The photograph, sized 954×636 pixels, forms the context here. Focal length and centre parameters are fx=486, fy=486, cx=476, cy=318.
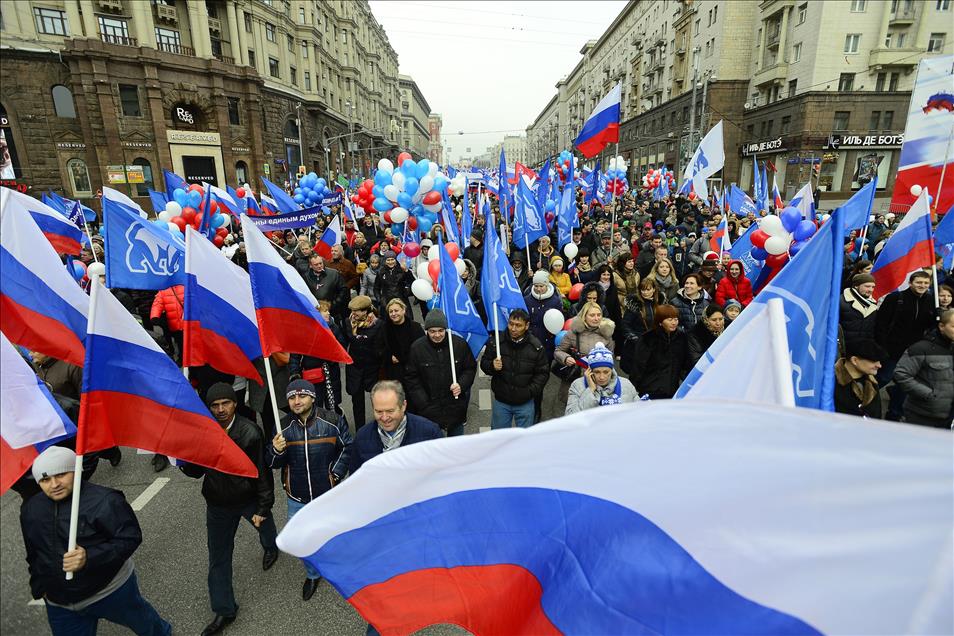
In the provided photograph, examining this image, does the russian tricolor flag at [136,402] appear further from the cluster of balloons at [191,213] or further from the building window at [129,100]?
the building window at [129,100]

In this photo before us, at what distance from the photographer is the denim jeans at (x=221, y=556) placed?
316cm

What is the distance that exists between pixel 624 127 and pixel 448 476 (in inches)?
2695

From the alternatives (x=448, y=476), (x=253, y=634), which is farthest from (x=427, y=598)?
(x=253, y=634)

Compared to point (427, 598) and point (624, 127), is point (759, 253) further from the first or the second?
point (624, 127)

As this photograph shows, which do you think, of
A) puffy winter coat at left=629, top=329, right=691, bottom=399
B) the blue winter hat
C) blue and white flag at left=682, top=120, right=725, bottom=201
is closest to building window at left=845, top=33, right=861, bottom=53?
blue and white flag at left=682, top=120, right=725, bottom=201

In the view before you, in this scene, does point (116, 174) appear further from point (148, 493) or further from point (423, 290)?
point (148, 493)

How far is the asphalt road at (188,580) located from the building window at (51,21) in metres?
36.3

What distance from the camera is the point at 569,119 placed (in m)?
97.8

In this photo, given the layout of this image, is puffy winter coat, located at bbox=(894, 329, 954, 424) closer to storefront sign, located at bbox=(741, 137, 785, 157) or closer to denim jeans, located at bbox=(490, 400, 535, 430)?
denim jeans, located at bbox=(490, 400, 535, 430)

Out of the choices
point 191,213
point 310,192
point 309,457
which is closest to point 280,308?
point 309,457

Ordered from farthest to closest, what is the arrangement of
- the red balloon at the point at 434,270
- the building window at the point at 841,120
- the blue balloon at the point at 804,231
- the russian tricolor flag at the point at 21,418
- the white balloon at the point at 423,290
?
1. the building window at the point at 841,120
2. the blue balloon at the point at 804,231
3. the red balloon at the point at 434,270
4. the white balloon at the point at 423,290
5. the russian tricolor flag at the point at 21,418

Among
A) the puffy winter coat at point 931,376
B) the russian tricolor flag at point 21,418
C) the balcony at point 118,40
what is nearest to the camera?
the russian tricolor flag at point 21,418

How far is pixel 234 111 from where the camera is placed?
121 feet

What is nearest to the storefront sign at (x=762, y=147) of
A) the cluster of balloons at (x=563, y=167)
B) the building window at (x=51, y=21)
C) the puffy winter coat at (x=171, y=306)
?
the cluster of balloons at (x=563, y=167)
